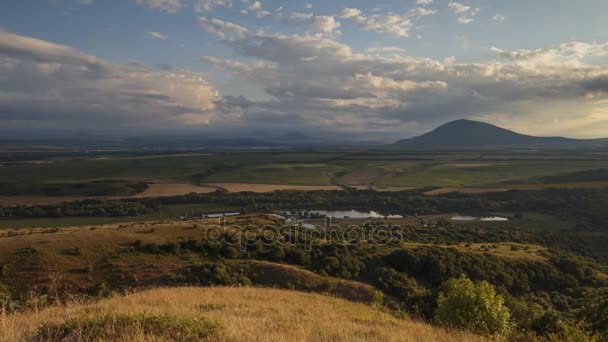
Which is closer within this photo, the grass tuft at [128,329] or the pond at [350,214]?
the grass tuft at [128,329]

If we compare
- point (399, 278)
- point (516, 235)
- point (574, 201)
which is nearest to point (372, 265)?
point (399, 278)

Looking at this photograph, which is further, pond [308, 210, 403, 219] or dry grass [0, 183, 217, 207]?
dry grass [0, 183, 217, 207]

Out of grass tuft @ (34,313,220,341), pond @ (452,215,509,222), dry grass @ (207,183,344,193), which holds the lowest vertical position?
pond @ (452,215,509,222)

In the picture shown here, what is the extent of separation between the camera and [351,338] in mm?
8961

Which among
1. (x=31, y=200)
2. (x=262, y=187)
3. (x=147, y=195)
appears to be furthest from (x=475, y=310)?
(x=262, y=187)

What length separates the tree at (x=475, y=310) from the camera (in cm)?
1403

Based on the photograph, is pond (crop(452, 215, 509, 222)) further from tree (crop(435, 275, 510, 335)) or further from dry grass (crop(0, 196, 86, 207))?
dry grass (crop(0, 196, 86, 207))

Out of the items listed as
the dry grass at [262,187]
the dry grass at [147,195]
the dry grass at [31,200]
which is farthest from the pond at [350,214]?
A: the dry grass at [31,200]

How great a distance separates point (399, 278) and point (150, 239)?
2712 centimetres

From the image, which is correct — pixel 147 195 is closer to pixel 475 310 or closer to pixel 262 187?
pixel 262 187

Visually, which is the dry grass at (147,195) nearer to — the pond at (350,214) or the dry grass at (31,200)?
the dry grass at (31,200)

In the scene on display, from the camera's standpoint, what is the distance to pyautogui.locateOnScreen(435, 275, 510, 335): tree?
1403cm

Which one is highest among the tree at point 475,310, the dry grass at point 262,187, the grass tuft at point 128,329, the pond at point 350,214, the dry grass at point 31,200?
the grass tuft at point 128,329

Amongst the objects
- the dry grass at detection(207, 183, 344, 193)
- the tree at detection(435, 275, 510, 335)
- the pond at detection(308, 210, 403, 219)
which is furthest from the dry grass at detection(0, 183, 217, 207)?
the tree at detection(435, 275, 510, 335)
